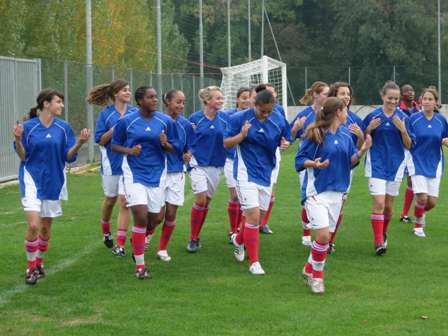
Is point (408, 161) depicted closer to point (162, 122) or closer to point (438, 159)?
point (438, 159)

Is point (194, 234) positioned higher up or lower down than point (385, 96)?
lower down

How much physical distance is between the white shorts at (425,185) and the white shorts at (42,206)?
4898 mm

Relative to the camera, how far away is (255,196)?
31.8 feet

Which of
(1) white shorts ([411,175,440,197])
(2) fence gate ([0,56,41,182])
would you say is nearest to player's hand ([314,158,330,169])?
(1) white shorts ([411,175,440,197])

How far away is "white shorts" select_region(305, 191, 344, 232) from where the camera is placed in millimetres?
8695

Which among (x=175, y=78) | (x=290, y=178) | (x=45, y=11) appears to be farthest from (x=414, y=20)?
(x=290, y=178)

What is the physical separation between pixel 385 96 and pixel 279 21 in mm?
58958

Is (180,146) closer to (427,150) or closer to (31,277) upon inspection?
(31,277)

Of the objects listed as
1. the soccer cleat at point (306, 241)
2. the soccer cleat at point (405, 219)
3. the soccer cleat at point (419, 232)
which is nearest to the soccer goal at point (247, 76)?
the soccer cleat at point (405, 219)

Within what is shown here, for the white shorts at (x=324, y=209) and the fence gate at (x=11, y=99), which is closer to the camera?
the white shorts at (x=324, y=209)

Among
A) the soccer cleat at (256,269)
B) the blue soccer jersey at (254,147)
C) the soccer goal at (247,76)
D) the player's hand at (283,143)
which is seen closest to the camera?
the soccer cleat at (256,269)

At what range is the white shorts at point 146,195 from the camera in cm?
934

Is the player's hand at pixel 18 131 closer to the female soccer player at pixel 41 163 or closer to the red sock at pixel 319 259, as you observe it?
the female soccer player at pixel 41 163

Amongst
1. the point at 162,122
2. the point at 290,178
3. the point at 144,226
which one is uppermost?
the point at 162,122
